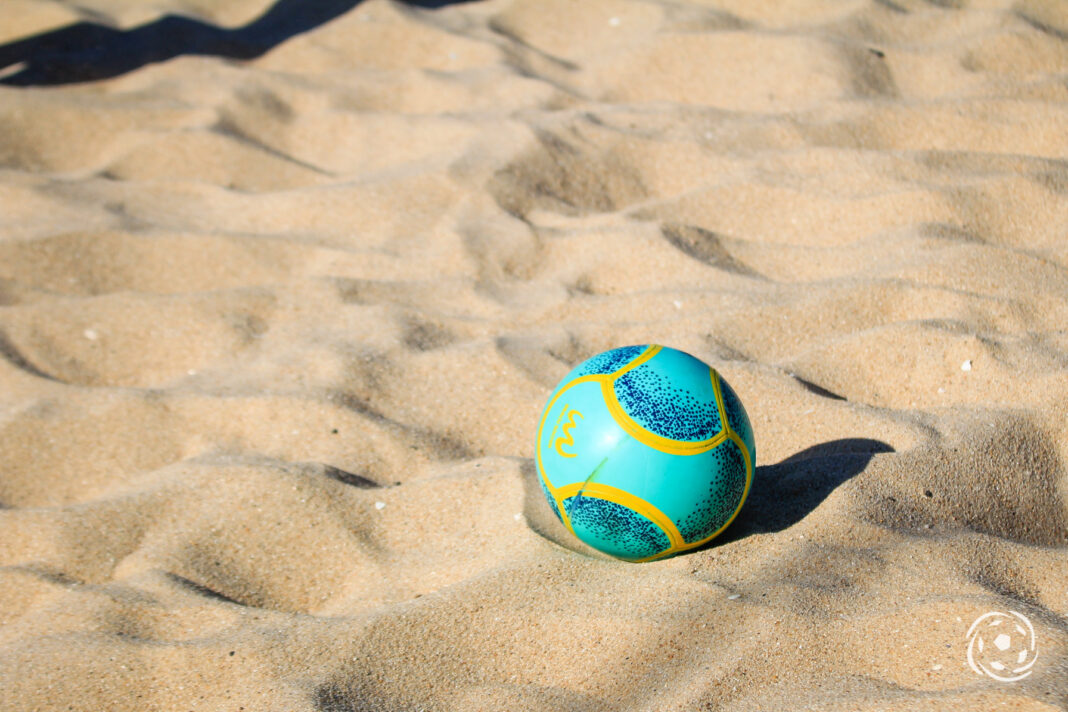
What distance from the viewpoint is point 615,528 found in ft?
8.21

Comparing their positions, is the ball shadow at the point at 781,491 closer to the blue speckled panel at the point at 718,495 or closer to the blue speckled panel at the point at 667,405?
the blue speckled panel at the point at 718,495

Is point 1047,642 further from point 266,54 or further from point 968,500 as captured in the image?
point 266,54

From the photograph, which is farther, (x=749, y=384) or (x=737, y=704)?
(x=749, y=384)

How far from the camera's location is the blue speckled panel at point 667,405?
245 centimetres

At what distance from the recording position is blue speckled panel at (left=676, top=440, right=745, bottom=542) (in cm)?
247

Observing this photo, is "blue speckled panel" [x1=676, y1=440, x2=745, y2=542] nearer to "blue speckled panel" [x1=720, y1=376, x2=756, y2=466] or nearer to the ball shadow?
"blue speckled panel" [x1=720, y1=376, x2=756, y2=466]

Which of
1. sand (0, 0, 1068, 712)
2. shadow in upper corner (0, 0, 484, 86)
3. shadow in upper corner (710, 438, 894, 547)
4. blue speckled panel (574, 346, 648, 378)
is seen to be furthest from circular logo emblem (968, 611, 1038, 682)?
shadow in upper corner (0, 0, 484, 86)

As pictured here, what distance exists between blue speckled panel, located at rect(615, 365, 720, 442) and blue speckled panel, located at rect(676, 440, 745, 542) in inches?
2.7

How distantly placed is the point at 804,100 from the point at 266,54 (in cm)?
347

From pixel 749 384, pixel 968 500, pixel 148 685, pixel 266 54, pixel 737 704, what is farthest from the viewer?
pixel 266 54

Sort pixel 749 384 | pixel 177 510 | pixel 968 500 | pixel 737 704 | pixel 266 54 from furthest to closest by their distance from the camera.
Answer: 1. pixel 266 54
2. pixel 749 384
3. pixel 177 510
4. pixel 968 500
5. pixel 737 704

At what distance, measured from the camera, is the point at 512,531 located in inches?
111

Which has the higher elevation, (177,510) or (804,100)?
(804,100)

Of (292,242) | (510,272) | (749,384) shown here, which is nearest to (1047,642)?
(749,384)
